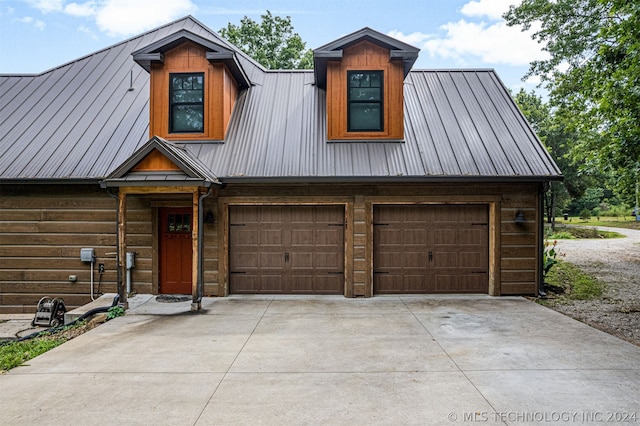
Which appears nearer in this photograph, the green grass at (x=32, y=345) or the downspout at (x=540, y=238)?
the green grass at (x=32, y=345)

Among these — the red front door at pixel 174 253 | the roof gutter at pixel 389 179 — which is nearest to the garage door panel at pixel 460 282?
the roof gutter at pixel 389 179

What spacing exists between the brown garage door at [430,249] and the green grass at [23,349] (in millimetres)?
6235

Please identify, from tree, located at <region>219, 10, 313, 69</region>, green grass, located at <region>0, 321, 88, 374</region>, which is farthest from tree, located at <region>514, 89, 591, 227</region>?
green grass, located at <region>0, 321, 88, 374</region>

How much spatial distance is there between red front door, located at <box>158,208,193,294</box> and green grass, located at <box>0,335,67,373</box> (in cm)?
262

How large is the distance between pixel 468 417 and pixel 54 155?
9923 mm

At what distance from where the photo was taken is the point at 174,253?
9.20 metres

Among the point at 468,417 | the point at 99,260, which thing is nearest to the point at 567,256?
the point at 468,417

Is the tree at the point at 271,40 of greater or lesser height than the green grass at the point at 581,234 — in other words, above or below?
above

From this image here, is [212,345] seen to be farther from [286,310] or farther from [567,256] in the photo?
[567,256]

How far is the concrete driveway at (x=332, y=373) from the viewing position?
377cm

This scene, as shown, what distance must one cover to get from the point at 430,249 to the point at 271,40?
66.0 ft

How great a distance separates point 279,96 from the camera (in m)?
11.3

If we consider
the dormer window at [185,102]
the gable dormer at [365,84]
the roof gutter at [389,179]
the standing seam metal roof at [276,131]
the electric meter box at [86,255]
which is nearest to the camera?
the roof gutter at [389,179]

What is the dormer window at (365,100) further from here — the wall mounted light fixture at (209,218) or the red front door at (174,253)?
the red front door at (174,253)
